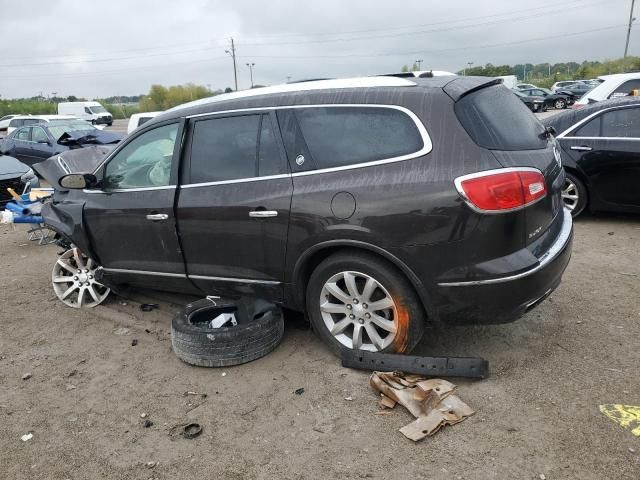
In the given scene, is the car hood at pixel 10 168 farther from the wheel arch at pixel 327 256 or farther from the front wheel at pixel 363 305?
the front wheel at pixel 363 305

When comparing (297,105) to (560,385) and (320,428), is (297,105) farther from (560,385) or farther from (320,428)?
(560,385)

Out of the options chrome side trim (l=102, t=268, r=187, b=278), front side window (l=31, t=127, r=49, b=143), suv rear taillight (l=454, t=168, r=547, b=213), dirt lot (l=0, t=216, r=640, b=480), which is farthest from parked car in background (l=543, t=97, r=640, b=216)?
front side window (l=31, t=127, r=49, b=143)

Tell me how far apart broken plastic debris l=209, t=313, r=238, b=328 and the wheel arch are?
0.62 meters

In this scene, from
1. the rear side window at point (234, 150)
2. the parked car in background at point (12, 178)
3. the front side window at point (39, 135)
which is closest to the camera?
the rear side window at point (234, 150)

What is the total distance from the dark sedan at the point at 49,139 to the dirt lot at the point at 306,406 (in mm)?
10103

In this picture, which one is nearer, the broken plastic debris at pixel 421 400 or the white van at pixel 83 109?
the broken plastic debris at pixel 421 400

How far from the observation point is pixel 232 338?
379cm

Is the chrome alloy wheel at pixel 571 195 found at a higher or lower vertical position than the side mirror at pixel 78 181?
lower

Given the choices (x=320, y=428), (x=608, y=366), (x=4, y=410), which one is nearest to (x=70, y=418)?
(x=4, y=410)

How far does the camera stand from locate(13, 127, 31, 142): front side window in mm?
15010

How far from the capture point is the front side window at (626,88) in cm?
977

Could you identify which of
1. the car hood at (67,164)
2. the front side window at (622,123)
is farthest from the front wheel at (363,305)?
the front side window at (622,123)

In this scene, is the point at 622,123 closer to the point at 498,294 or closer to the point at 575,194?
the point at 575,194

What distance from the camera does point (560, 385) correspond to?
10.9 ft
